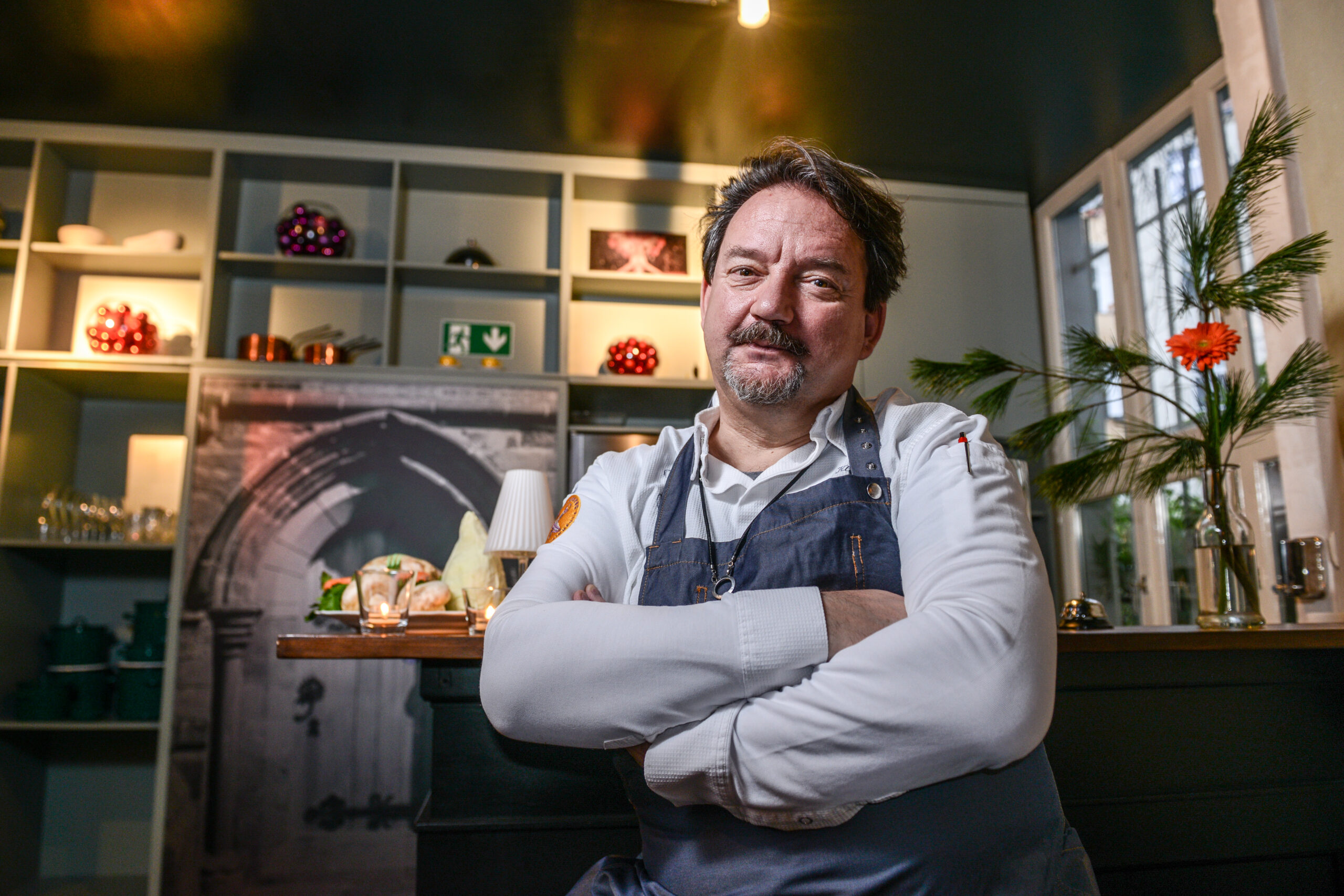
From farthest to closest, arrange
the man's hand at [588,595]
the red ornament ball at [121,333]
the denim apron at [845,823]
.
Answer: the red ornament ball at [121,333] → the man's hand at [588,595] → the denim apron at [845,823]

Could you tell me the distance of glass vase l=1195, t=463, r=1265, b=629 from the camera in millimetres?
1724

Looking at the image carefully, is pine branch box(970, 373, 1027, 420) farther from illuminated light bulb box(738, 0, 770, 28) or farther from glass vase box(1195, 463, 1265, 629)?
illuminated light bulb box(738, 0, 770, 28)

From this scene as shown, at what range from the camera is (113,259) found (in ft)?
11.5

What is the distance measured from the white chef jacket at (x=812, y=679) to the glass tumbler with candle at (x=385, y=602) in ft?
2.17

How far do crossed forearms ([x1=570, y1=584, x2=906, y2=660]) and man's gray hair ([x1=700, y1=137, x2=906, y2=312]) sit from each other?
48cm

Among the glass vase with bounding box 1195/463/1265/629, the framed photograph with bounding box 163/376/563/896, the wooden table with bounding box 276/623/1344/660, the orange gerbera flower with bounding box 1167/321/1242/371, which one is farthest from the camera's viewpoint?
the framed photograph with bounding box 163/376/563/896

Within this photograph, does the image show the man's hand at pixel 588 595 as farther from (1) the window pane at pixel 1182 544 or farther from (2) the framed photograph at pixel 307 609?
(1) the window pane at pixel 1182 544

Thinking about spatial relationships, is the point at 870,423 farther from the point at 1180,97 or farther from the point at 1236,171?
the point at 1180,97

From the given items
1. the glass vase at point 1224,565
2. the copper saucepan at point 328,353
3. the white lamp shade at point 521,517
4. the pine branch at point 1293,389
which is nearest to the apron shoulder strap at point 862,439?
the white lamp shade at point 521,517

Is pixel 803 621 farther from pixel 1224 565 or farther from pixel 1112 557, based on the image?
pixel 1112 557

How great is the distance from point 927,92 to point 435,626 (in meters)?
2.78

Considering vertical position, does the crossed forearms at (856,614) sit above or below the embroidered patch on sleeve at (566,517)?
below

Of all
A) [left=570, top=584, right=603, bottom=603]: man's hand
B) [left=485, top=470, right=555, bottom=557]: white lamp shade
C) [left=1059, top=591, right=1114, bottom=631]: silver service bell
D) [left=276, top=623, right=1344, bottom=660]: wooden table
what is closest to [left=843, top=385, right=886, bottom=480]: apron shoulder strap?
[left=570, top=584, right=603, bottom=603]: man's hand

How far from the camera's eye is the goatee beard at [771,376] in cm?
110
